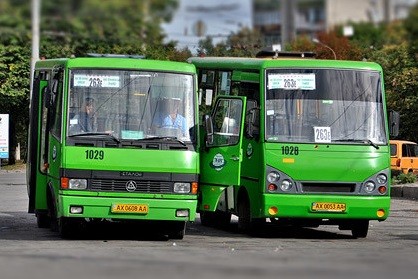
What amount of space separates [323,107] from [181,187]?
2.91 meters

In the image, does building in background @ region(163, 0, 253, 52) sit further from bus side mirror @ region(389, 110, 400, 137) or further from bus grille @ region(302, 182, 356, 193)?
bus grille @ region(302, 182, 356, 193)

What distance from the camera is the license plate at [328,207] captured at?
66.4ft

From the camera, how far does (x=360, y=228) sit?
69.6 ft

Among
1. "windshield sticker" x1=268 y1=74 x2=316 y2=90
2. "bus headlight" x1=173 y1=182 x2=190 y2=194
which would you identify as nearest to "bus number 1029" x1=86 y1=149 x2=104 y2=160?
"bus headlight" x1=173 y1=182 x2=190 y2=194

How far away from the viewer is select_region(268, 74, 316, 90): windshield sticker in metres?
20.7

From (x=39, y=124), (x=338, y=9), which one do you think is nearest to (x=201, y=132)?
(x=39, y=124)

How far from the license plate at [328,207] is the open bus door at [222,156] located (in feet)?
4.28

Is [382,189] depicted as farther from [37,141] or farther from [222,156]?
[37,141]

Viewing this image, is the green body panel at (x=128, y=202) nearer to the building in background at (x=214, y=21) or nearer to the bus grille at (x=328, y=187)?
the bus grille at (x=328, y=187)

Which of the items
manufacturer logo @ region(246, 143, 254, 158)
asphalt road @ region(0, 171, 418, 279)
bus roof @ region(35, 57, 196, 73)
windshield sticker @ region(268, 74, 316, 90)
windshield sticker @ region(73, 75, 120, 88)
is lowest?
asphalt road @ region(0, 171, 418, 279)

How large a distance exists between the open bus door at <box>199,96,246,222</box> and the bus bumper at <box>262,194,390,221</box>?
2.35 ft

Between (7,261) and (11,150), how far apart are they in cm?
3902

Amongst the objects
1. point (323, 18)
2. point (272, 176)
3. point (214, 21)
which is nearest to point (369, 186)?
point (272, 176)

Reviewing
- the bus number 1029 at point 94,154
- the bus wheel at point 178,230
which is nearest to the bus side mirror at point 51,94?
the bus number 1029 at point 94,154
